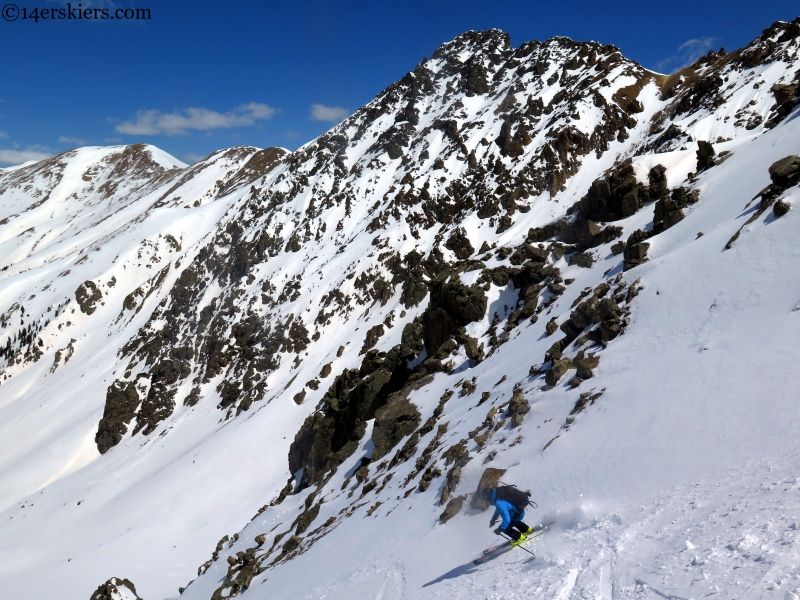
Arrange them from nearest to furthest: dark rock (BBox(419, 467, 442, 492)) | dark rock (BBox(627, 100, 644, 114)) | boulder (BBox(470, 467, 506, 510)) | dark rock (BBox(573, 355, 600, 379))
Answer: boulder (BBox(470, 467, 506, 510)) < dark rock (BBox(573, 355, 600, 379)) < dark rock (BBox(419, 467, 442, 492)) < dark rock (BBox(627, 100, 644, 114))

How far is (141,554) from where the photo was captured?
35344 millimetres

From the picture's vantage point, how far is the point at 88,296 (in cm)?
9756

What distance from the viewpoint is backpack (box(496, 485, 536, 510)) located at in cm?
872

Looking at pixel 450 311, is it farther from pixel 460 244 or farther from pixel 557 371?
pixel 460 244

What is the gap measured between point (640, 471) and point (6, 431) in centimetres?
9445

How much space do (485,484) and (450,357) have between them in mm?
14524

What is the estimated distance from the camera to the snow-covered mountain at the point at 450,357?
870cm

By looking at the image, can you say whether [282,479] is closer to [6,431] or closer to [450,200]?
[450,200]

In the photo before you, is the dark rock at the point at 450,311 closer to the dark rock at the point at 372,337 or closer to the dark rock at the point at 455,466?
the dark rock at the point at 455,466

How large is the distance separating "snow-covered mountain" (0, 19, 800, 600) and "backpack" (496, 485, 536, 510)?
2.28 ft

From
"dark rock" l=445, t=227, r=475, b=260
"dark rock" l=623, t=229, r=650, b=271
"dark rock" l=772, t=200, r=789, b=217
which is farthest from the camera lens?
"dark rock" l=445, t=227, r=475, b=260

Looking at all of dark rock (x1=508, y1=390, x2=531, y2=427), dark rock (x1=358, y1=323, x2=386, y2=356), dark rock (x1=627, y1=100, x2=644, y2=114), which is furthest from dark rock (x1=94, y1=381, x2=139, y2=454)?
dark rock (x1=627, y1=100, x2=644, y2=114)

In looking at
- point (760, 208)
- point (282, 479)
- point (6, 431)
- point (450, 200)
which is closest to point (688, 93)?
point (450, 200)

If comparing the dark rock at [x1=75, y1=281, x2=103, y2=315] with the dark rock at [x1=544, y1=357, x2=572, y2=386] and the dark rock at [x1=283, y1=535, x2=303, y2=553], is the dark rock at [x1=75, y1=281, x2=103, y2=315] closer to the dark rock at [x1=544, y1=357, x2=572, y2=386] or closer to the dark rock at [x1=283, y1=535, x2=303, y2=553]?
the dark rock at [x1=283, y1=535, x2=303, y2=553]
